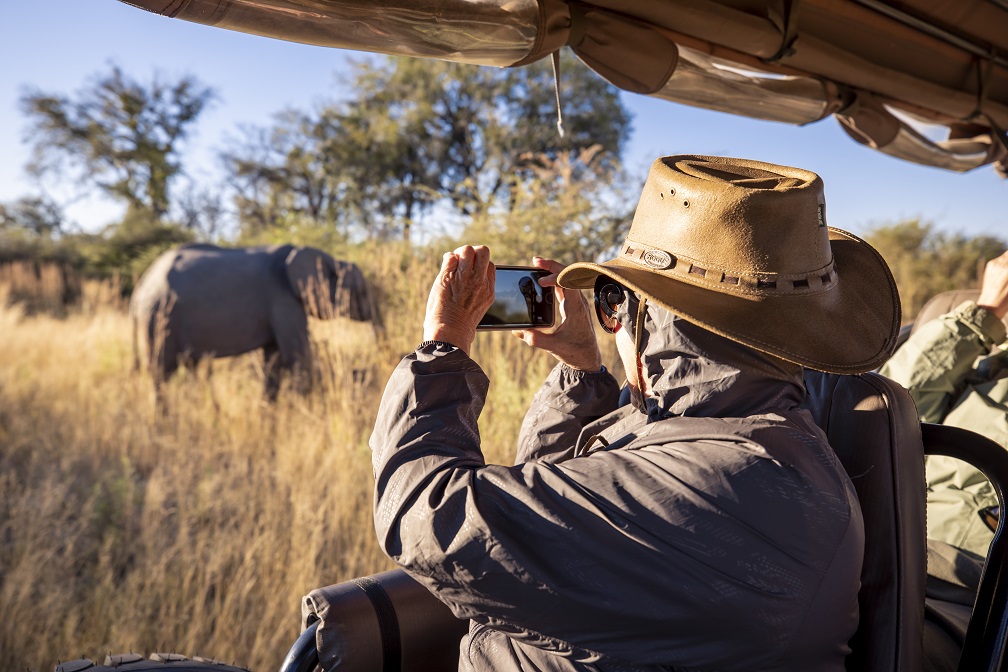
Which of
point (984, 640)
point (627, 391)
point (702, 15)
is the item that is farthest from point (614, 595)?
point (702, 15)

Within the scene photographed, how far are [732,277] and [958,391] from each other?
4.25ft

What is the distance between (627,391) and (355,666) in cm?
80

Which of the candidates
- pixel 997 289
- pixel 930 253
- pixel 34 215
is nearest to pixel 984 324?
pixel 997 289

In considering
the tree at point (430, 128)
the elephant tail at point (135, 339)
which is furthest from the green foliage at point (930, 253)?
the elephant tail at point (135, 339)

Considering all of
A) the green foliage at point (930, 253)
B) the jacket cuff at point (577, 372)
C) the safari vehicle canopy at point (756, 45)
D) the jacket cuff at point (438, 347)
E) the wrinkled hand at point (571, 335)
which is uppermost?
the safari vehicle canopy at point (756, 45)

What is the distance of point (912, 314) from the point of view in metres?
8.66

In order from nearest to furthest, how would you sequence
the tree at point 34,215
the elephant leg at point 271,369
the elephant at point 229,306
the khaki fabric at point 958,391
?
the khaki fabric at point 958,391
the elephant leg at point 271,369
the elephant at point 229,306
the tree at point 34,215

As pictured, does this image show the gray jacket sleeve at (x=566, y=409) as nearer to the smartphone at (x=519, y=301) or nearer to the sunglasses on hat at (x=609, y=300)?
the smartphone at (x=519, y=301)

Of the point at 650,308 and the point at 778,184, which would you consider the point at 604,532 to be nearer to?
the point at 650,308

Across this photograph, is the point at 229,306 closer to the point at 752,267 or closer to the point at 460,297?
the point at 460,297

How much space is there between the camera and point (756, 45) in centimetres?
203

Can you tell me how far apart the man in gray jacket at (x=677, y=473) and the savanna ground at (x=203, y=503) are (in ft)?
5.98

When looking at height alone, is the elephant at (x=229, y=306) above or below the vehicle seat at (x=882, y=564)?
below

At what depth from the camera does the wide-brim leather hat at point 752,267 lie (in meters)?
1.12
